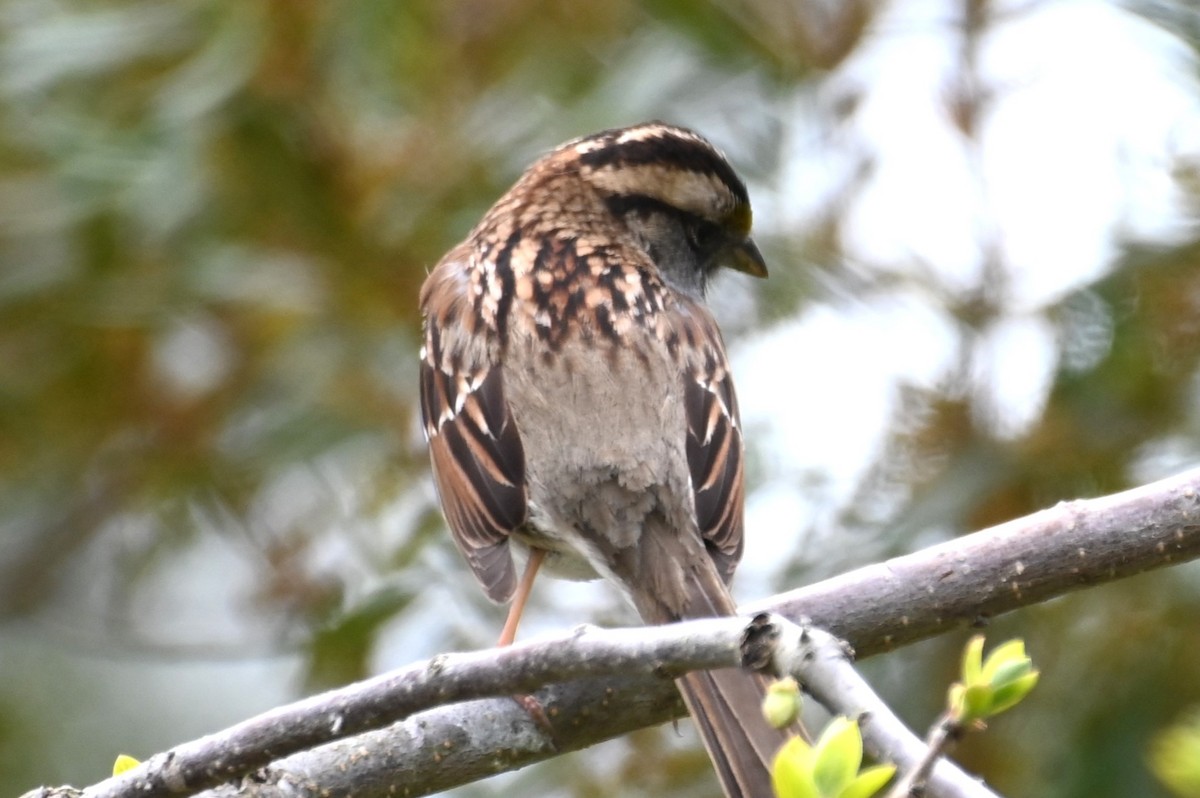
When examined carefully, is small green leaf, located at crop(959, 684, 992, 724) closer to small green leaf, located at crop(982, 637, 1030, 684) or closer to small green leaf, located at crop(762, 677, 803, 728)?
small green leaf, located at crop(982, 637, 1030, 684)

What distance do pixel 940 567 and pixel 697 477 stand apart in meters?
1.16

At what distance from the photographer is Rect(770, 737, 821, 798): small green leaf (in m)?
1.90

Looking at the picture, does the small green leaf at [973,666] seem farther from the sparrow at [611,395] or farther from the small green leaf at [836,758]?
the sparrow at [611,395]

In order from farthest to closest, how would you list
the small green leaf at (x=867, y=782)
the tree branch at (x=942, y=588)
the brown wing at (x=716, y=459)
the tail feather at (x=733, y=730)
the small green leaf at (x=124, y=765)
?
the brown wing at (x=716, y=459) → the tail feather at (x=733, y=730) → the tree branch at (x=942, y=588) → the small green leaf at (x=124, y=765) → the small green leaf at (x=867, y=782)

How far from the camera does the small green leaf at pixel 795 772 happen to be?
190 centimetres

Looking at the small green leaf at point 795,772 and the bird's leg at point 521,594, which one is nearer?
the small green leaf at point 795,772

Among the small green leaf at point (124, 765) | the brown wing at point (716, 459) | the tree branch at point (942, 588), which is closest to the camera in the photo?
the small green leaf at point (124, 765)

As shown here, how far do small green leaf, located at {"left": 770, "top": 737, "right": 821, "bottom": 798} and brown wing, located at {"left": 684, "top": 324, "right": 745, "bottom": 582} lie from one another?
7.23 feet

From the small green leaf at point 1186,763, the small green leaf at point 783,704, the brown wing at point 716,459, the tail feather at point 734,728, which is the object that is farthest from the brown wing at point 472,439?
the small green leaf at point 1186,763

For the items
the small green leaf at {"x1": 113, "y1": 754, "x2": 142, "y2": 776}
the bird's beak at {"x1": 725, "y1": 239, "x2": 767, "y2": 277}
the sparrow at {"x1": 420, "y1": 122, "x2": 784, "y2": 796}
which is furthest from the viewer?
the bird's beak at {"x1": 725, "y1": 239, "x2": 767, "y2": 277}

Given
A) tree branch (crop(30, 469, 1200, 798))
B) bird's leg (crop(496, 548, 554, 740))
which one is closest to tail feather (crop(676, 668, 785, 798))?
tree branch (crop(30, 469, 1200, 798))

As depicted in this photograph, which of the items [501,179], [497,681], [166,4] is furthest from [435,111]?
[497,681]

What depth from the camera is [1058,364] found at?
5.19m

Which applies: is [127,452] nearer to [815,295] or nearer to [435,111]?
[435,111]
